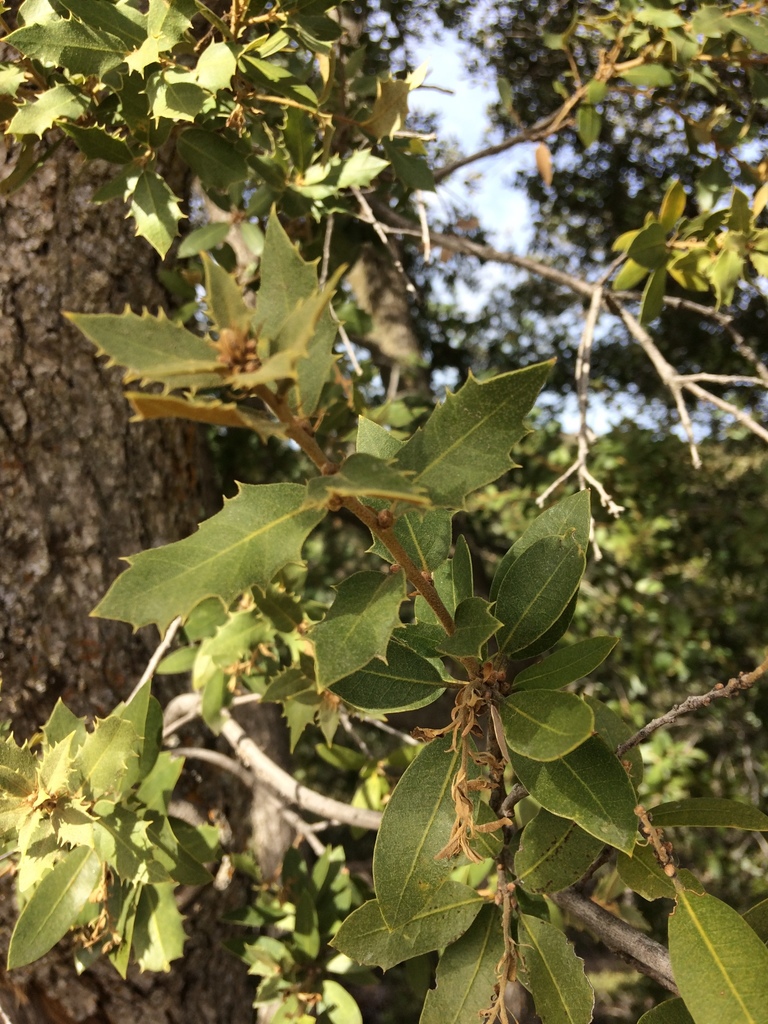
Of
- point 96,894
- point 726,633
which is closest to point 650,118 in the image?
point 726,633

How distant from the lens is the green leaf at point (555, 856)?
70 centimetres

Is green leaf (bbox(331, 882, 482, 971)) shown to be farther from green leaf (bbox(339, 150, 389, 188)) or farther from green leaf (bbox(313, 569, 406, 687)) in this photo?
green leaf (bbox(339, 150, 389, 188))

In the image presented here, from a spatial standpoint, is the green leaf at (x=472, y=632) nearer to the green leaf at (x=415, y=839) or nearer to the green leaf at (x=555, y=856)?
the green leaf at (x=415, y=839)

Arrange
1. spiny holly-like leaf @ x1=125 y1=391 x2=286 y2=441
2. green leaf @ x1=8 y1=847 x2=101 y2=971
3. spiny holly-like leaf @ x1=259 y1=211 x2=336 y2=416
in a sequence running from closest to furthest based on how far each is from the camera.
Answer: spiny holly-like leaf @ x1=125 y1=391 x2=286 y2=441
spiny holly-like leaf @ x1=259 y1=211 x2=336 y2=416
green leaf @ x1=8 y1=847 x2=101 y2=971

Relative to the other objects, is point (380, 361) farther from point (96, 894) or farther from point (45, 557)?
point (96, 894)

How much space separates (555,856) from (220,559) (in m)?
0.44

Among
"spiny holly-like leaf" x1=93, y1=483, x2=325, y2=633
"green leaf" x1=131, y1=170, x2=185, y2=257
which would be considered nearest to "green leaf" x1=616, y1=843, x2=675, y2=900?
"spiny holly-like leaf" x1=93, y1=483, x2=325, y2=633

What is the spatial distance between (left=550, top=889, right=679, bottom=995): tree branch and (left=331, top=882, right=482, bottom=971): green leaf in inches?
4.7

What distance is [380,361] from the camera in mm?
2809

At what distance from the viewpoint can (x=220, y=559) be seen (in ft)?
1.78

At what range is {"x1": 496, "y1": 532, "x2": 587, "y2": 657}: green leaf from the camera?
68 centimetres

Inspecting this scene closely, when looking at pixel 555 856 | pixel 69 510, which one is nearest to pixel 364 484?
pixel 555 856

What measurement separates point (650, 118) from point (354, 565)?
90.0 inches

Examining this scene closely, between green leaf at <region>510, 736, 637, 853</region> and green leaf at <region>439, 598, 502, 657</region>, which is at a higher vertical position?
green leaf at <region>439, 598, 502, 657</region>
